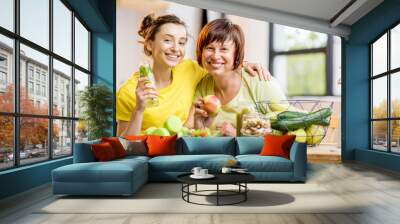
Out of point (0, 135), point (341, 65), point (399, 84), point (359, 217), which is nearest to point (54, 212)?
point (0, 135)

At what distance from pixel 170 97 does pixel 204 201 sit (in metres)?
4.41

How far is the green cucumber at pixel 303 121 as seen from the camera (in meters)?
8.86

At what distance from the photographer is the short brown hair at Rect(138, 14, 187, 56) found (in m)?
8.61

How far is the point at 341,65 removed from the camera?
9125mm

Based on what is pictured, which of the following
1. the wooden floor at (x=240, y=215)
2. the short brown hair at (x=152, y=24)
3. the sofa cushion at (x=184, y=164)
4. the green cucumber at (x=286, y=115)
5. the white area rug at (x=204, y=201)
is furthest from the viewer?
the green cucumber at (x=286, y=115)

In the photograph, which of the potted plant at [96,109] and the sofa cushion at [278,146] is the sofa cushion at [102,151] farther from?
the sofa cushion at [278,146]

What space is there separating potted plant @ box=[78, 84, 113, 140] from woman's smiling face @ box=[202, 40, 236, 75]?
225 cm

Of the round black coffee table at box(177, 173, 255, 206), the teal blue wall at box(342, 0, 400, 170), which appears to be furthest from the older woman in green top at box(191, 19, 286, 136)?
the round black coffee table at box(177, 173, 255, 206)

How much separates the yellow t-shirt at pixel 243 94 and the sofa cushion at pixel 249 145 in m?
1.98

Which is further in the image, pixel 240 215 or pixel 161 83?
pixel 161 83

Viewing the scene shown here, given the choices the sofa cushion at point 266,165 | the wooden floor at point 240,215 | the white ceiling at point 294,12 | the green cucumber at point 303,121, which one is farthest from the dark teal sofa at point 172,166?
the white ceiling at point 294,12

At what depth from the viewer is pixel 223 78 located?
869cm

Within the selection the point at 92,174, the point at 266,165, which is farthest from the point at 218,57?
the point at 92,174

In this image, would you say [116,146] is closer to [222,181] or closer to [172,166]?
[172,166]
